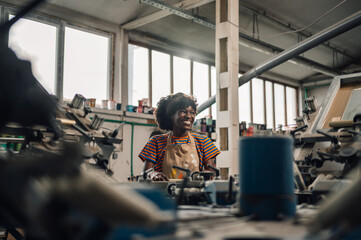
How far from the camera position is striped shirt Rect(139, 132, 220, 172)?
2.79m

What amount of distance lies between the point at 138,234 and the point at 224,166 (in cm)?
344

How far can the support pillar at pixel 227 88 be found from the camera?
407cm

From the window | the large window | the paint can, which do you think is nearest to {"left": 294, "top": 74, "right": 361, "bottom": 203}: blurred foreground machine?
the paint can

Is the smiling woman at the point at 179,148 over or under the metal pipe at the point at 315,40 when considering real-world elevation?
under

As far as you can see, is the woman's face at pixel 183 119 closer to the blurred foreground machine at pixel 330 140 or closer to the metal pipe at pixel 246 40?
the blurred foreground machine at pixel 330 140

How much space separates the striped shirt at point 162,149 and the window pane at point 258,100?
24.2 ft

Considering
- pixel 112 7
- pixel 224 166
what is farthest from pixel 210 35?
pixel 224 166

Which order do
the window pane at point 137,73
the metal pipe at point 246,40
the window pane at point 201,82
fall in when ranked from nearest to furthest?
the metal pipe at point 246,40
the window pane at point 137,73
the window pane at point 201,82

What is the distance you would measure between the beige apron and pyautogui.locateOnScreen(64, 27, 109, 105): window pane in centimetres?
354

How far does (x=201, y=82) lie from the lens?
27.5 feet

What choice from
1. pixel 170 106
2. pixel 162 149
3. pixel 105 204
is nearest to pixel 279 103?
pixel 170 106

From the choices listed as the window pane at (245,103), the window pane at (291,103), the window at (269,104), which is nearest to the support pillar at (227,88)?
the window pane at (245,103)

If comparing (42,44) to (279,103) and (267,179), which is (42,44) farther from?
(279,103)

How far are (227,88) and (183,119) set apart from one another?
4.84ft
